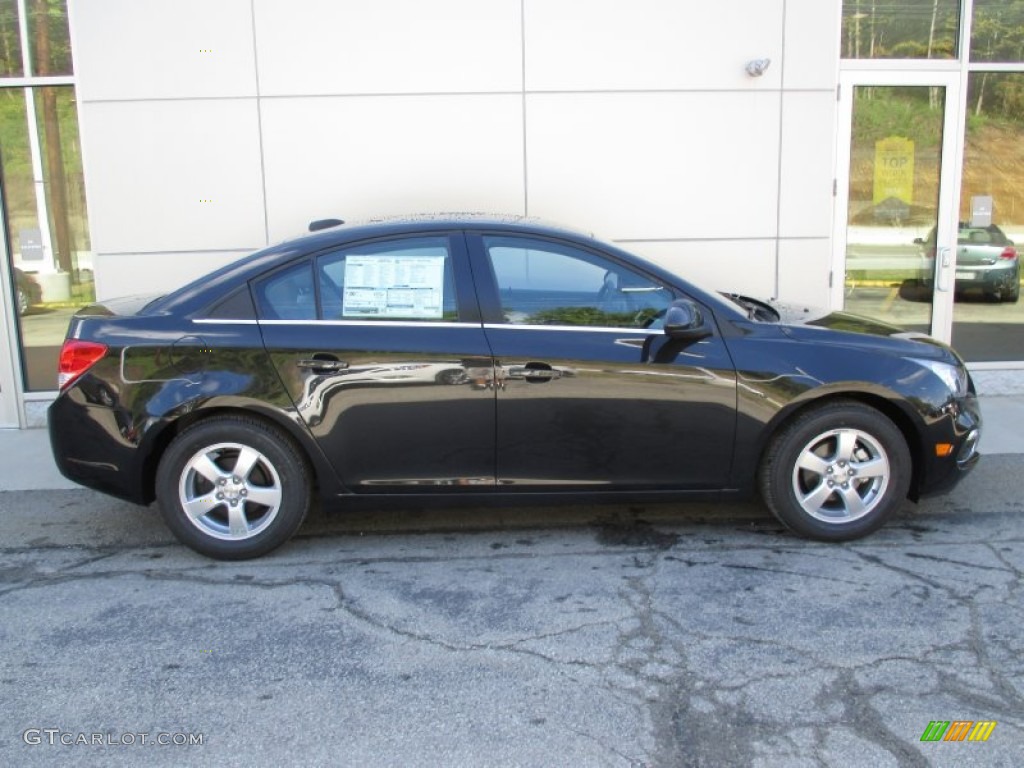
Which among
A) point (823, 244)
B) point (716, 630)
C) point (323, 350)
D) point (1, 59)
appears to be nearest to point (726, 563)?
point (716, 630)

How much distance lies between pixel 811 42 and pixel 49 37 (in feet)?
18.8

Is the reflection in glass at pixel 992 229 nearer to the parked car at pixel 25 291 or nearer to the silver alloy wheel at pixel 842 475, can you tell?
the silver alloy wheel at pixel 842 475

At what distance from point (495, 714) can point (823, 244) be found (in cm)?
534

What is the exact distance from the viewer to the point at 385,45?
7051 millimetres

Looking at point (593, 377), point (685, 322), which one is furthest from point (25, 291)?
point (685, 322)

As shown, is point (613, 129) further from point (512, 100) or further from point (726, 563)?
point (726, 563)

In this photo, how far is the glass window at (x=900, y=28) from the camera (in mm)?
7652

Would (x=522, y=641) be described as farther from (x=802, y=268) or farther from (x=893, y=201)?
(x=893, y=201)

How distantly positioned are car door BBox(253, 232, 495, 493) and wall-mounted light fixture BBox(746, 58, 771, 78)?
3621 mm

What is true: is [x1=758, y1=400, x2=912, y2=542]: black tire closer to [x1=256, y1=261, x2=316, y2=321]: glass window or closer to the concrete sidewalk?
the concrete sidewalk

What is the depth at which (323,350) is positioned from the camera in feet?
14.7

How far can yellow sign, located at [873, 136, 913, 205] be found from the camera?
25.8ft
